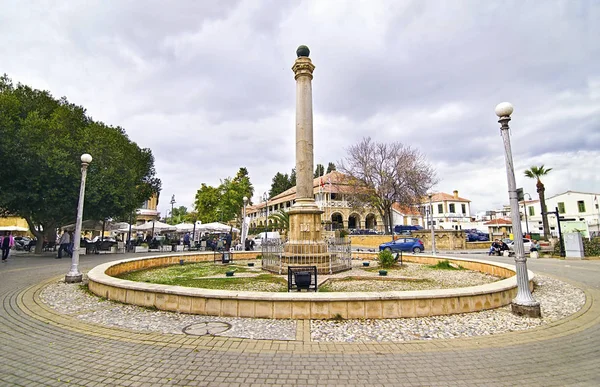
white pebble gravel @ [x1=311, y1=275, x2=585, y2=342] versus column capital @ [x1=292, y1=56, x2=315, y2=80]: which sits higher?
column capital @ [x1=292, y1=56, x2=315, y2=80]

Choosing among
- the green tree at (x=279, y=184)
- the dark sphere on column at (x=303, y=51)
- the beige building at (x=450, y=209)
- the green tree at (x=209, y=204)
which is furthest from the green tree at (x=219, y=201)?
the beige building at (x=450, y=209)

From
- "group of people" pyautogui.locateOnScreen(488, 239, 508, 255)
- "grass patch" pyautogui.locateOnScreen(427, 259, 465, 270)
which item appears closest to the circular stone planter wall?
"grass patch" pyautogui.locateOnScreen(427, 259, 465, 270)

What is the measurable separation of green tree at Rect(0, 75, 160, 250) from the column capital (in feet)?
53.4


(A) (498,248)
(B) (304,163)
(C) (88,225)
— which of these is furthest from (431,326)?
(C) (88,225)

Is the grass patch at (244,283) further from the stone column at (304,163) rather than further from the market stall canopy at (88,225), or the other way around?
the market stall canopy at (88,225)

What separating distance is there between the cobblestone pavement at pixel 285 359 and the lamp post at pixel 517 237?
59 centimetres

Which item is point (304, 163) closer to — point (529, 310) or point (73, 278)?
point (529, 310)

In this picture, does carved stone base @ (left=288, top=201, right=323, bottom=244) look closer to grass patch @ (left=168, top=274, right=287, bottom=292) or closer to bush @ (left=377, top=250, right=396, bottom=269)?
grass patch @ (left=168, top=274, right=287, bottom=292)

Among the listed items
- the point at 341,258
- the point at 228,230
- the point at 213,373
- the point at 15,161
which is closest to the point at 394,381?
the point at 213,373

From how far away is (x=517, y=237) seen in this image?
22.2 ft

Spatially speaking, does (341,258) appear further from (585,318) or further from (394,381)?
(394,381)

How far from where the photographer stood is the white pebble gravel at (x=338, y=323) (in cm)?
529

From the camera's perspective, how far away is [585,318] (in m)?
6.33

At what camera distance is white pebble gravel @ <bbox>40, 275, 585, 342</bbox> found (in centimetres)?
529
